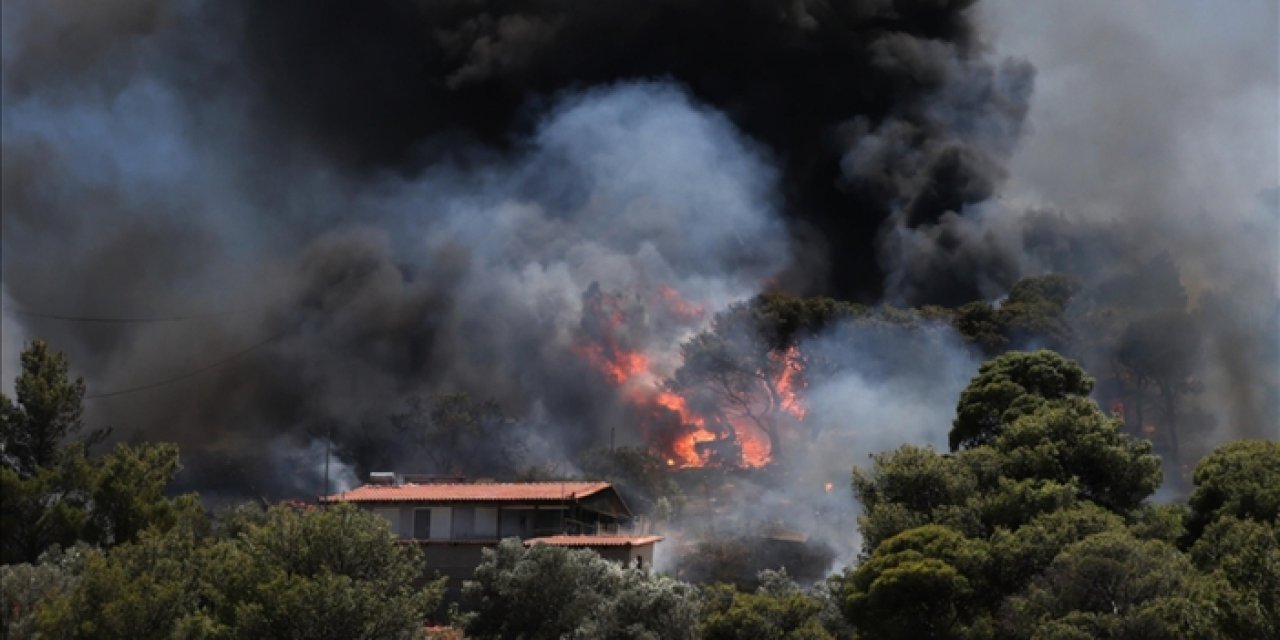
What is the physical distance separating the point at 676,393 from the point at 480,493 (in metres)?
32.4

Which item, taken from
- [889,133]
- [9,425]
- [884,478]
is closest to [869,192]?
[889,133]

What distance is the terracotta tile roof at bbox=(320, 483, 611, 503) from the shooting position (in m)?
56.5

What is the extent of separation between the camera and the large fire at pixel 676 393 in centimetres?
8644

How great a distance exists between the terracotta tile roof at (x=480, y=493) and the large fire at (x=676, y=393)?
26838 millimetres

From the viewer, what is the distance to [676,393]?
88.6 metres

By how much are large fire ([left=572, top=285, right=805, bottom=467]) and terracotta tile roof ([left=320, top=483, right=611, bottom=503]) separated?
2684cm

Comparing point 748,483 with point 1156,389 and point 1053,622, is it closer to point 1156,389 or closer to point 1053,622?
point 1156,389

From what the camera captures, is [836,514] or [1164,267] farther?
[1164,267]

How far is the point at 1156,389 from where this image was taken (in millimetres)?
82438

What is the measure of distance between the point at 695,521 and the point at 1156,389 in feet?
104

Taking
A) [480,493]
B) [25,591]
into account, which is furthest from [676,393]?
[25,591]

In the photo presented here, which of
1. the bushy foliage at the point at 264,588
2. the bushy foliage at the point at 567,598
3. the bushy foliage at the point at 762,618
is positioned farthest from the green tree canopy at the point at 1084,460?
the bushy foliage at the point at 264,588

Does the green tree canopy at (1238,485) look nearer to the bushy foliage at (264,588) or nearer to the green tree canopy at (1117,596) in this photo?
the green tree canopy at (1117,596)

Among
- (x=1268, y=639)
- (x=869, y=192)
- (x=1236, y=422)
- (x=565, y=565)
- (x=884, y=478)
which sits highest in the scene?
(x=869, y=192)
